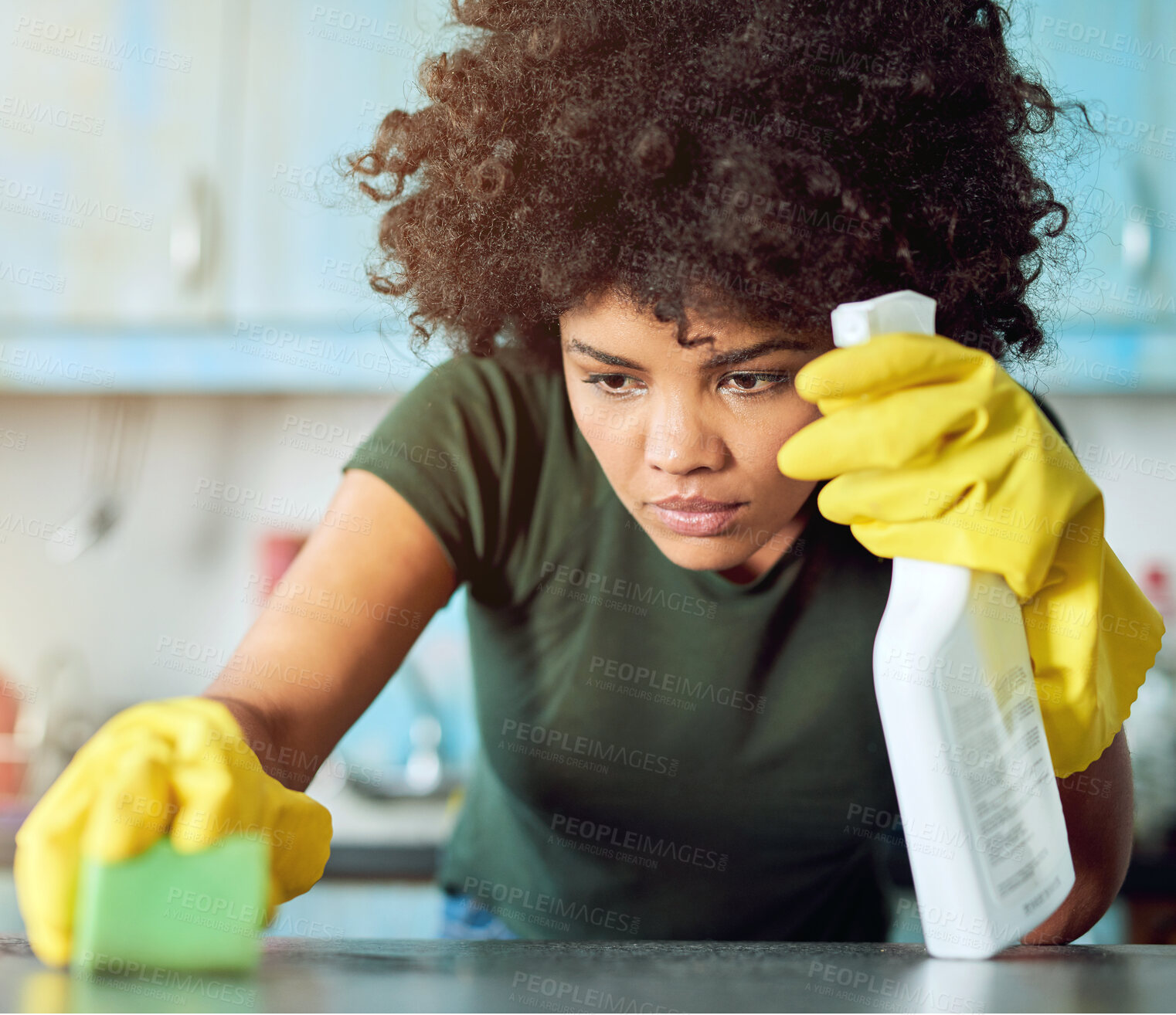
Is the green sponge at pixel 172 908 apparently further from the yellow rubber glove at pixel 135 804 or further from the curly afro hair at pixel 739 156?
the curly afro hair at pixel 739 156

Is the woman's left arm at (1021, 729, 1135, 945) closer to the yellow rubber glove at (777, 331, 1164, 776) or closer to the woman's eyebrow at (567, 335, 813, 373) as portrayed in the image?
the yellow rubber glove at (777, 331, 1164, 776)

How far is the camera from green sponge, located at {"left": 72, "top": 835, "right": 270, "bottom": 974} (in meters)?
0.49

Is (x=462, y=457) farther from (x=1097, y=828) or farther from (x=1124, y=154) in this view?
(x=1124, y=154)

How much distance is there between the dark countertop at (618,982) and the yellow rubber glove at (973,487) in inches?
7.1

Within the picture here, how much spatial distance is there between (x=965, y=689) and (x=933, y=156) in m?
0.37

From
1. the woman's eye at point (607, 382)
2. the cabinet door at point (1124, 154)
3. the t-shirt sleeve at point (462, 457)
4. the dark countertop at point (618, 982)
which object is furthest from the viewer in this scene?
the cabinet door at point (1124, 154)

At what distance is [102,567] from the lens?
207 centimetres

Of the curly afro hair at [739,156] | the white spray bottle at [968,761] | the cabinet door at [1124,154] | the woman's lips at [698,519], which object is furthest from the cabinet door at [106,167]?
the white spray bottle at [968,761]

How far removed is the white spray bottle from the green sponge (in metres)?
0.34

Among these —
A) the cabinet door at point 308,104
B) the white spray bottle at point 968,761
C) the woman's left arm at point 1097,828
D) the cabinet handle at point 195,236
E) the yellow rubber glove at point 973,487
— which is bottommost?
the woman's left arm at point 1097,828

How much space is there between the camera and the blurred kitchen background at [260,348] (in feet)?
4.98

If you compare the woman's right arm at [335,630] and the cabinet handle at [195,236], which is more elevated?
the cabinet handle at [195,236]

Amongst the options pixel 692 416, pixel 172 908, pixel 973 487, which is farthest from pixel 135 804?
pixel 973 487

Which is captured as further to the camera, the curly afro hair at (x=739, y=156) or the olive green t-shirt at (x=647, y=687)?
the olive green t-shirt at (x=647, y=687)
